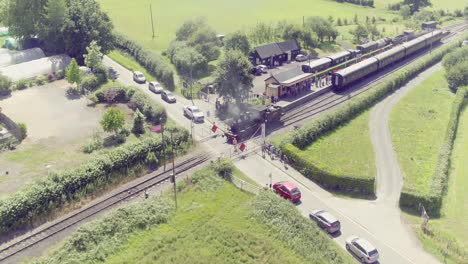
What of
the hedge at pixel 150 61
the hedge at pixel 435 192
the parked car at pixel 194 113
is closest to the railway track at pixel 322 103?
the parked car at pixel 194 113

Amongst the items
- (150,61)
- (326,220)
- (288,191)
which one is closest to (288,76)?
(150,61)

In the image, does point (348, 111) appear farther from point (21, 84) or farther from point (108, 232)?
point (21, 84)

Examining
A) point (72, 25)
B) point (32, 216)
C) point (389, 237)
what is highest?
point (72, 25)

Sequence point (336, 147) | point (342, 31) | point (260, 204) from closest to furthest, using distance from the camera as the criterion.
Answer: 1. point (260, 204)
2. point (336, 147)
3. point (342, 31)

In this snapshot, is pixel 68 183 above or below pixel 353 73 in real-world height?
below

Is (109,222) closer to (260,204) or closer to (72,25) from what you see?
(260,204)

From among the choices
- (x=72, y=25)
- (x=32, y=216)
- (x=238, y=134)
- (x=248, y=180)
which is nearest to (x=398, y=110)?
(x=238, y=134)
